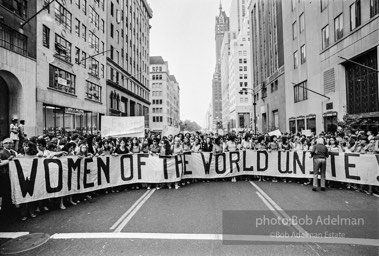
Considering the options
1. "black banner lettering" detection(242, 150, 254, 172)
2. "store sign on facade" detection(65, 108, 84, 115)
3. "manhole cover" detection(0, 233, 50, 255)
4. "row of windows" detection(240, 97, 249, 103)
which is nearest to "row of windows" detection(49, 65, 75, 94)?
"store sign on facade" detection(65, 108, 84, 115)

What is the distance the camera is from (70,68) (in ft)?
81.0

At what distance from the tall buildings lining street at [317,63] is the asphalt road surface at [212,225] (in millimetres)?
12185

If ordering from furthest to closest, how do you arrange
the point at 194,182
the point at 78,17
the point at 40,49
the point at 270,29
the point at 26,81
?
the point at 270,29, the point at 78,17, the point at 40,49, the point at 26,81, the point at 194,182

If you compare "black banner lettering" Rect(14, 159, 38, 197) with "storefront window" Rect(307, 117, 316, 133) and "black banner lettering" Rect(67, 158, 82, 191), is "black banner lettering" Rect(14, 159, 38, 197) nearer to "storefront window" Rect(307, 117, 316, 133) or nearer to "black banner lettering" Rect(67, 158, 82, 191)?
"black banner lettering" Rect(67, 158, 82, 191)

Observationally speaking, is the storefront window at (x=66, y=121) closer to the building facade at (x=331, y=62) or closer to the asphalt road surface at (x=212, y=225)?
the asphalt road surface at (x=212, y=225)

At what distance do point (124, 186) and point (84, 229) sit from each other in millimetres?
4020

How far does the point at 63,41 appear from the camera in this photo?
934 inches

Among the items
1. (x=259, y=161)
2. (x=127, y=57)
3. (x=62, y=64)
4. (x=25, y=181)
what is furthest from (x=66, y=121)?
(x=127, y=57)

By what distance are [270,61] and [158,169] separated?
136 feet

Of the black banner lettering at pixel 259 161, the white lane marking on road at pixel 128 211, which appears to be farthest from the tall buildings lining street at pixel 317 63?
the white lane marking on road at pixel 128 211

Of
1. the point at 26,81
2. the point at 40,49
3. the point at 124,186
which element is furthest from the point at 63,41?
the point at 124,186

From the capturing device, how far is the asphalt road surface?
417 cm

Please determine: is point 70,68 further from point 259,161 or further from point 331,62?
point 331,62

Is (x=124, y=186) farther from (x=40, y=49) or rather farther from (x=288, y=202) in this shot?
(x=40, y=49)
